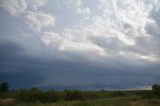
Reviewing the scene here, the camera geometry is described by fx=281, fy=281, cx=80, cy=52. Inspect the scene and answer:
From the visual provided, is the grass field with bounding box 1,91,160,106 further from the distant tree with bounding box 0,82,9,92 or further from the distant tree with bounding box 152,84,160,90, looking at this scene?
the distant tree with bounding box 0,82,9,92

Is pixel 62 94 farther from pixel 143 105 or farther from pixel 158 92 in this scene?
pixel 143 105

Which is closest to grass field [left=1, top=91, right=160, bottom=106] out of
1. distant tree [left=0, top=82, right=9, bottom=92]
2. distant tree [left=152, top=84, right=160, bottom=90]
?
distant tree [left=152, top=84, right=160, bottom=90]


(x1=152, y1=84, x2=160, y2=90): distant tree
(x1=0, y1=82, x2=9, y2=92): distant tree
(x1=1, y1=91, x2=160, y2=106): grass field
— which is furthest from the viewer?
(x1=0, y1=82, x2=9, y2=92): distant tree

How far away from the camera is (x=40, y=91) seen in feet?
175

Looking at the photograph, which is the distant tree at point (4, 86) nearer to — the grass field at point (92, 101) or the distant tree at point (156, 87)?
the grass field at point (92, 101)

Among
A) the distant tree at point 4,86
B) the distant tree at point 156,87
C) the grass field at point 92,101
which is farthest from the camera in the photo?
the distant tree at point 4,86

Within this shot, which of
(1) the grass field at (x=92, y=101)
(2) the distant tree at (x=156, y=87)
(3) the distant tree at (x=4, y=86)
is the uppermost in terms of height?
(3) the distant tree at (x=4, y=86)

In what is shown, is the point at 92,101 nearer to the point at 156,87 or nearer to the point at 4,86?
the point at 156,87

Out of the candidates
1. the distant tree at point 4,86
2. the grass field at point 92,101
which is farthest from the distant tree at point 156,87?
the distant tree at point 4,86

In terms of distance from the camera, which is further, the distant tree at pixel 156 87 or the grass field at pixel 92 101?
the distant tree at pixel 156 87

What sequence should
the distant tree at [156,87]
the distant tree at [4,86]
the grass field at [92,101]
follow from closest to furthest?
the grass field at [92,101]
the distant tree at [156,87]
the distant tree at [4,86]

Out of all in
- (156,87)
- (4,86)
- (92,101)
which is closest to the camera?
(92,101)

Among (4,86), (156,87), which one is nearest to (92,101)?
(156,87)

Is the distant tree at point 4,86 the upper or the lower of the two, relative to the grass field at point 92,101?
upper
